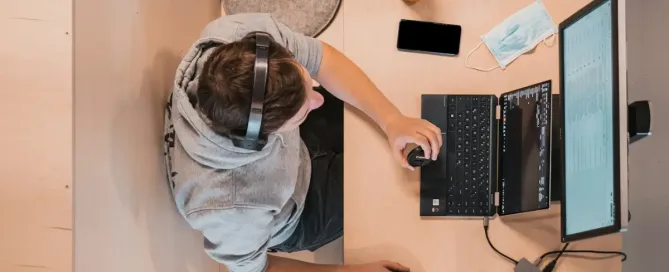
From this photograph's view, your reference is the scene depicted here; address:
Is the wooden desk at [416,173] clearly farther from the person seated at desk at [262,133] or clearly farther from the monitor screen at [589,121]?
the monitor screen at [589,121]

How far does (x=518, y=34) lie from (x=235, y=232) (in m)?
0.70

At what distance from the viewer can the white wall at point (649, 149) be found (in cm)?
137

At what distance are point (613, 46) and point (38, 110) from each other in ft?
2.72

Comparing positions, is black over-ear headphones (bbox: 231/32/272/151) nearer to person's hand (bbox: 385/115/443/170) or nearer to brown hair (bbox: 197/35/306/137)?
brown hair (bbox: 197/35/306/137)

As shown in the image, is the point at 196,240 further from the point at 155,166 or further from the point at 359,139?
the point at 359,139

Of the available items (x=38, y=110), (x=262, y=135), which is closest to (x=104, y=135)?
(x=38, y=110)

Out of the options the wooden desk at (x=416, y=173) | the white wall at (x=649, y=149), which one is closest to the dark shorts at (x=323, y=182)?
the wooden desk at (x=416, y=173)

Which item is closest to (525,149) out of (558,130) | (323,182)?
(558,130)

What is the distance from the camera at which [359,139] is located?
115cm

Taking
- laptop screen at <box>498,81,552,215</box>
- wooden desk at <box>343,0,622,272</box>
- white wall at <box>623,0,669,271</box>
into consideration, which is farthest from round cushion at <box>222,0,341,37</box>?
white wall at <box>623,0,669,271</box>

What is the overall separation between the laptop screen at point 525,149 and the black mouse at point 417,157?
0.55 ft

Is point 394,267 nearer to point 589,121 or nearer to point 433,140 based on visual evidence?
point 433,140

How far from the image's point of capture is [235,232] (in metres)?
0.96

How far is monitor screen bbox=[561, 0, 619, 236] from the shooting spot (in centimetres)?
82
